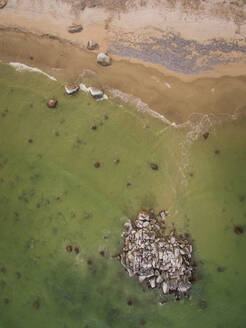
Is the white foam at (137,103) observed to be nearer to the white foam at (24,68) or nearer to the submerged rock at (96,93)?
the submerged rock at (96,93)

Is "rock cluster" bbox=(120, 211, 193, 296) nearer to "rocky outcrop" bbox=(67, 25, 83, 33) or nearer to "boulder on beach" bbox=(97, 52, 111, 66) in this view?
"boulder on beach" bbox=(97, 52, 111, 66)

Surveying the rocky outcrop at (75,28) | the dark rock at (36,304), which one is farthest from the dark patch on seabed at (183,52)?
the dark rock at (36,304)

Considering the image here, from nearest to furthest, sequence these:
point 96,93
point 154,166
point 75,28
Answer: point 154,166, point 96,93, point 75,28

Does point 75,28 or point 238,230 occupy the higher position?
point 75,28

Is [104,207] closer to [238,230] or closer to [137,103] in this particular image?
[137,103]

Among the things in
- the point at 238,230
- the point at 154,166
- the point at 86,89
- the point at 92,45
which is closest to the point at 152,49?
the point at 92,45

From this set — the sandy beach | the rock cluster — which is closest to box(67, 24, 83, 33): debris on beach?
the sandy beach
